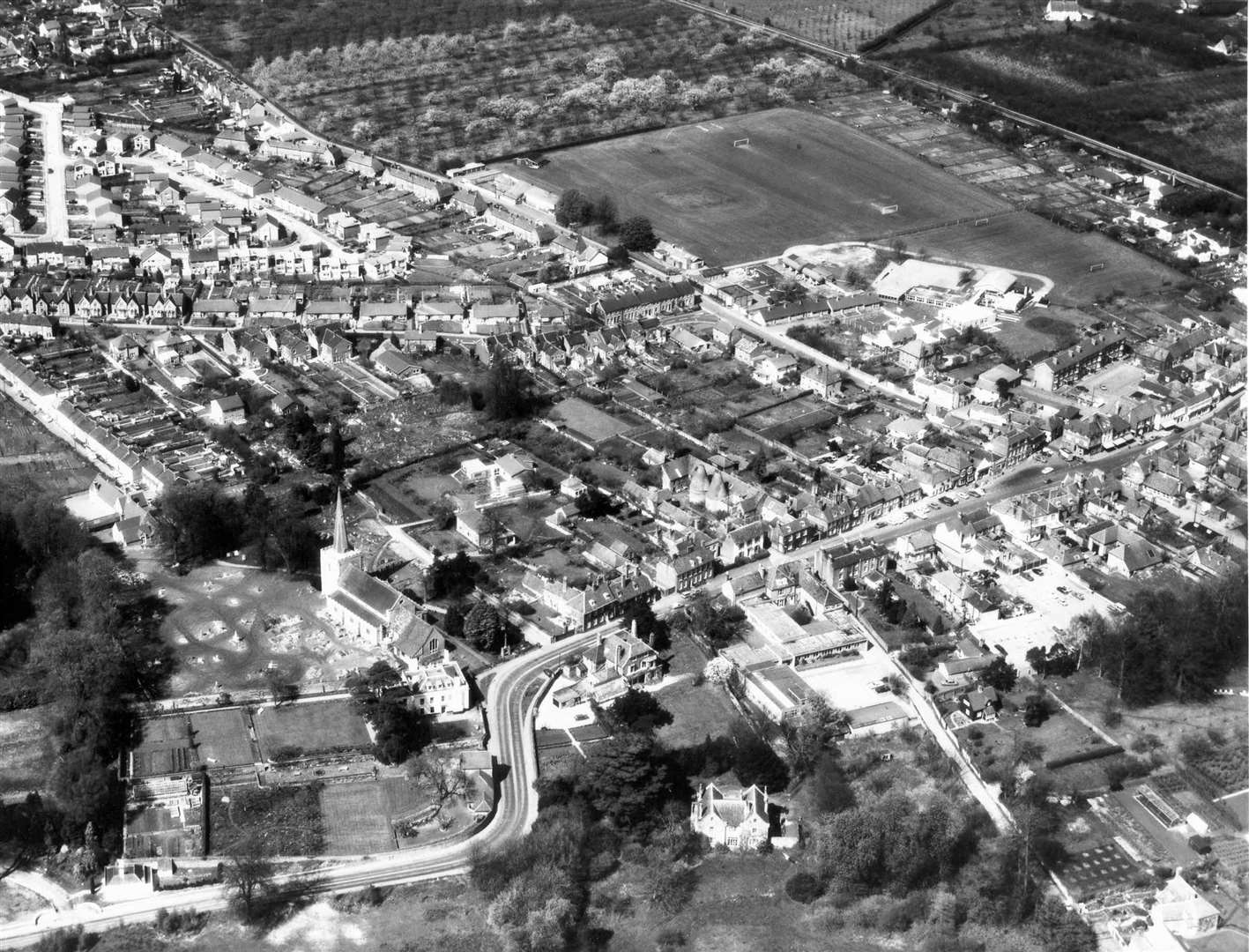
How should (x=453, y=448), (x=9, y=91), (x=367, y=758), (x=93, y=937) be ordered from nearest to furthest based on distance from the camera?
1. (x=93, y=937)
2. (x=367, y=758)
3. (x=453, y=448)
4. (x=9, y=91)

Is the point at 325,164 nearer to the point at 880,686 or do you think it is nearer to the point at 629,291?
the point at 629,291

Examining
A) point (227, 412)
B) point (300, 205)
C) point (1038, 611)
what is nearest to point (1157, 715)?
point (1038, 611)

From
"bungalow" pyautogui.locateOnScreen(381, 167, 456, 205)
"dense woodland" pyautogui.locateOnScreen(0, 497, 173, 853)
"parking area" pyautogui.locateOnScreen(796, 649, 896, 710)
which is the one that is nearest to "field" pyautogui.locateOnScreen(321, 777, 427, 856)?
"dense woodland" pyautogui.locateOnScreen(0, 497, 173, 853)

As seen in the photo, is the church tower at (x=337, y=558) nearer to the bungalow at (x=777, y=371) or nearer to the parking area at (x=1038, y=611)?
the parking area at (x=1038, y=611)

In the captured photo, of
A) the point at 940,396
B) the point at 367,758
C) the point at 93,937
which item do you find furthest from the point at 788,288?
the point at 93,937

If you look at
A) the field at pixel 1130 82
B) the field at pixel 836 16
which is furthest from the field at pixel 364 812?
the field at pixel 836 16

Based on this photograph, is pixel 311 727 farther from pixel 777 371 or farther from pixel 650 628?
pixel 777 371
